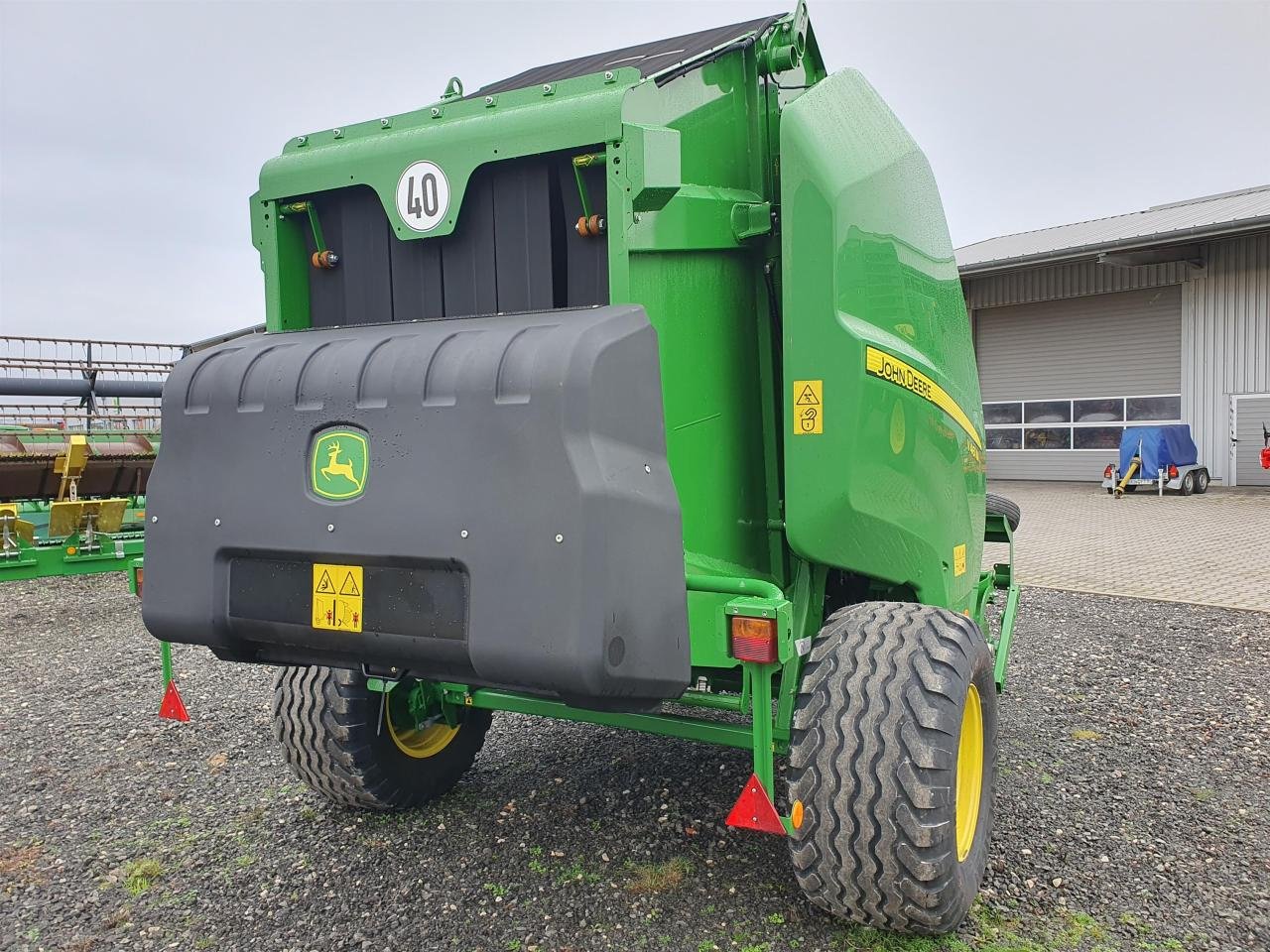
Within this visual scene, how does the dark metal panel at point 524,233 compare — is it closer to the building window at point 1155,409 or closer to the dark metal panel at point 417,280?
the dark metal panel at point 417,280

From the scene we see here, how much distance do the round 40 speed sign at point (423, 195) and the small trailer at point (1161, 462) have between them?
49.0 feet

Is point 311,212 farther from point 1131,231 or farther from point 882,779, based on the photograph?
point 1131,231

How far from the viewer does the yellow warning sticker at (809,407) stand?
264 cm

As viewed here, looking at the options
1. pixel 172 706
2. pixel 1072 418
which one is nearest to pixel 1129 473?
pixel 1072 418

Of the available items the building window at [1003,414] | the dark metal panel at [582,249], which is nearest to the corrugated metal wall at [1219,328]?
the building window at [1003,414]

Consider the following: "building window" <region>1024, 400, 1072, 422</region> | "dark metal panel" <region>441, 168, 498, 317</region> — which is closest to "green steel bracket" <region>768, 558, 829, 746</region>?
"dark metal panel" <region>441, 168, 498, 317</region>

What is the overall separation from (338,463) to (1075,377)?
17888 millimetres

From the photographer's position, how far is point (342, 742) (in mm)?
3346

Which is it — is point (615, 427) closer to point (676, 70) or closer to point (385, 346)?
point (385, 346)

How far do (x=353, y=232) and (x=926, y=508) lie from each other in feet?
6.63

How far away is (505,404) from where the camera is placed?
2166mm

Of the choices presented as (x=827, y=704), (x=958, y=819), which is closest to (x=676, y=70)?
(x=827, y=704)

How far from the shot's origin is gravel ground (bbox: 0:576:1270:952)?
8.95ft

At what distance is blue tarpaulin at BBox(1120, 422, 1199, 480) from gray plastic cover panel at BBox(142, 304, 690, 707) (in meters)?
14.9
